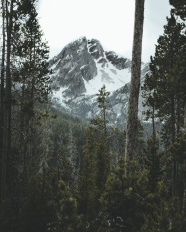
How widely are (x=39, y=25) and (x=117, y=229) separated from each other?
17.1 meters

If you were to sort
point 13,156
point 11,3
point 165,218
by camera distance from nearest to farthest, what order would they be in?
1. point 165,218
2. point 11,3
3. point 13,156

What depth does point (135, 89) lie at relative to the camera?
7.09 metres

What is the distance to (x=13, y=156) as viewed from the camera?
20.8m

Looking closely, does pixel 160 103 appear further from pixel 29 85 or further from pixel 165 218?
pixel 165 218

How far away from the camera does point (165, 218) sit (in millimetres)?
4414

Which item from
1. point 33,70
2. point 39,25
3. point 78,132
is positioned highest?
point 39,25

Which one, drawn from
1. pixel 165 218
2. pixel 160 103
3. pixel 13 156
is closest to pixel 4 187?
pixel 13 156

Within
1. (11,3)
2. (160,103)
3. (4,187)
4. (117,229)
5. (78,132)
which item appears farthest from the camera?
(78,132)

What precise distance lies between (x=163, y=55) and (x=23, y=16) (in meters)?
10.5

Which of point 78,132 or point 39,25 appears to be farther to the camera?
point 78,132

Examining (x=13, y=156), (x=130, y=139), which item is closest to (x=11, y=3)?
(x=13, y=156)

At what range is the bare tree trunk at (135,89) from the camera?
682 cm

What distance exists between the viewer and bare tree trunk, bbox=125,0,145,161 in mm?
6816

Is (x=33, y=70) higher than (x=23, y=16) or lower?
lower
